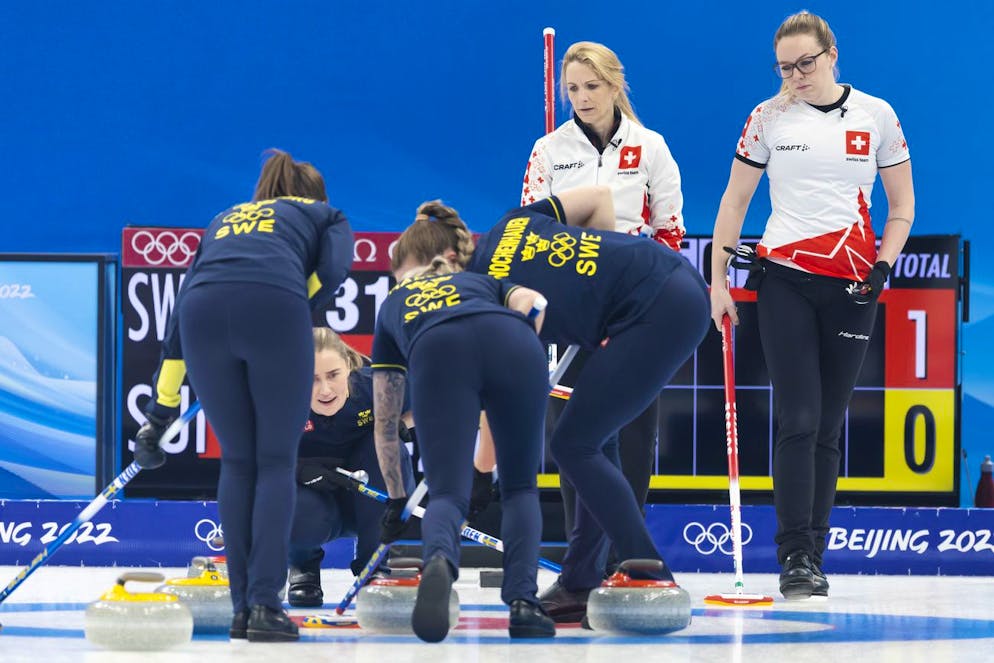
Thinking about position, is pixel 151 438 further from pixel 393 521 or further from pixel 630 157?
pixel 630 157

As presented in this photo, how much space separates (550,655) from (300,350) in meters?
0.83

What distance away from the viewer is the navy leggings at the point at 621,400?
332 cm

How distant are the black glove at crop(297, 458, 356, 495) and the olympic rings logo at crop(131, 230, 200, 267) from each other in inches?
60.5

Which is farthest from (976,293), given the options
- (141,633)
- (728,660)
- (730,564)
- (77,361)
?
(141,633)

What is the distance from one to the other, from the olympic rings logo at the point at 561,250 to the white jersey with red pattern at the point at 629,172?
0.79m

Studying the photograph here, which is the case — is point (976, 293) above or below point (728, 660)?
above

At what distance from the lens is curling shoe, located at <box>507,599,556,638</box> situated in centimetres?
316

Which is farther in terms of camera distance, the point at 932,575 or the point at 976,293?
the point at 976,293

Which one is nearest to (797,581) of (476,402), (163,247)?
(476,402)

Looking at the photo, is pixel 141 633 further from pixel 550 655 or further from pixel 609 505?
pixel 609 505

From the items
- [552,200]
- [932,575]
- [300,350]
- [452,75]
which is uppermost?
[452,75]

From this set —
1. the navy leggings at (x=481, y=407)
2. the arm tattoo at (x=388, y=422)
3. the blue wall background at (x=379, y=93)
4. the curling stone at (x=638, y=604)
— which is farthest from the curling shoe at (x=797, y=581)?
the blue wall background at (x=379, y=93)

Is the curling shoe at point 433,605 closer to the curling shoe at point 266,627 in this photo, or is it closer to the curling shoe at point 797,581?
the curling shoe at point 266,627

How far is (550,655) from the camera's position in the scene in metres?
2.96
